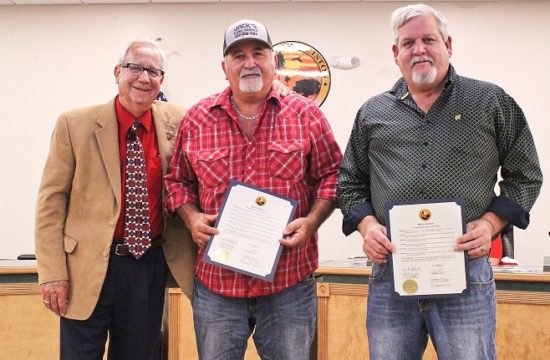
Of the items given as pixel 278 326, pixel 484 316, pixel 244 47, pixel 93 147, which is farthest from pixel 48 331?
pixel 484 316

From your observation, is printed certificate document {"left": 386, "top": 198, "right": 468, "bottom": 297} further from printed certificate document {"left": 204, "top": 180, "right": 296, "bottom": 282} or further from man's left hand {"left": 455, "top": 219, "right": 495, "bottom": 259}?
printed certificate document {"left": 204, "top": 180, "right": 296, "bottom": 282}

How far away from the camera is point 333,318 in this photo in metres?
3.16

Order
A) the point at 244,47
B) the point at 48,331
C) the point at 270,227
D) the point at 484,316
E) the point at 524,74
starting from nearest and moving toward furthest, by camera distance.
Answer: the point at 484,316
the point at 270,227
the point at 244,47
the point at 48,331
the point at 524,74

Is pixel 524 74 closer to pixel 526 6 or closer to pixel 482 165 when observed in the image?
pixel 526 6

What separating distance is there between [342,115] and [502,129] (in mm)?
3953

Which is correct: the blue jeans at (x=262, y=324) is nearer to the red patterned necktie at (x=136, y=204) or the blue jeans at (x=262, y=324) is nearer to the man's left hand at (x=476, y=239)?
the red patterned necktie at (x=136, y=204)

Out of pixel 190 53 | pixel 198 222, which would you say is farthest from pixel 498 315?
pixel 190 53

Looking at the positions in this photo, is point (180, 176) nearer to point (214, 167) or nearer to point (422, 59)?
point (214, 167)

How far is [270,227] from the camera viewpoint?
1999 mm

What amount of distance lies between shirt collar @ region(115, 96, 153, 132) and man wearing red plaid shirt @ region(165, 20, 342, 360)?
0.22 metres

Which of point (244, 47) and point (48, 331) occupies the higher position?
point (244, 47)

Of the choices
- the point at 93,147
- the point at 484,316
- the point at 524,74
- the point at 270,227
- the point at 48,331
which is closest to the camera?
the point at 484,316

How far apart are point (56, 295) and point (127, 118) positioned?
0.72m

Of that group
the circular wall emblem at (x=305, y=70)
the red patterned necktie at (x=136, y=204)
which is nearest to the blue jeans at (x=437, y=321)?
the red patterned necktie at (x=136, y=204)
